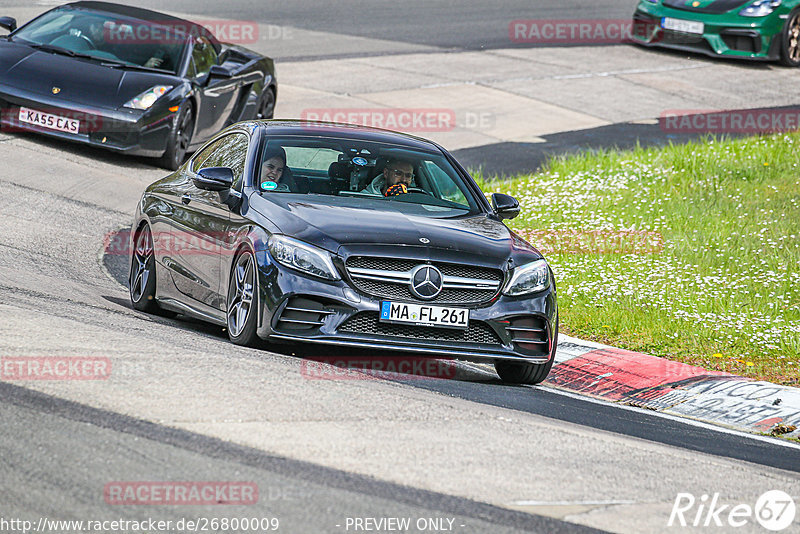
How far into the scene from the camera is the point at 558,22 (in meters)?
27.6

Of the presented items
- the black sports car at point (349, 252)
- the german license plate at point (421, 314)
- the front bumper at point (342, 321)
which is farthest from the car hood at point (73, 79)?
the german license plate at point (421, 314)

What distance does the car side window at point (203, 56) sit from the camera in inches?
597

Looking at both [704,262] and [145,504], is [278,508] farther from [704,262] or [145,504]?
[704,262]

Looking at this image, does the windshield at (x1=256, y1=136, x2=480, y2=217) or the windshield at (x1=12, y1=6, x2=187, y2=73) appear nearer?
the windshield at (x1=256, y1=136, x2=480, y2=217)

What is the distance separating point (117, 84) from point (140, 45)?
0.98 meters

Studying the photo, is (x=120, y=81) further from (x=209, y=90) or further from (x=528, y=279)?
(x=528, y=279)

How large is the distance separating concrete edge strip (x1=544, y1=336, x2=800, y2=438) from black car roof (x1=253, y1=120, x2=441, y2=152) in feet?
6.17

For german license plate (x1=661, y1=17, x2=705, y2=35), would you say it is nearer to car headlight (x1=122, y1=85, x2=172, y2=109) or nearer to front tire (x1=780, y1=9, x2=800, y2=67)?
front tire (x1=780, y1=9, x2=800, y2=67)

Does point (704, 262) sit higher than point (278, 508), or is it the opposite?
point (278, 508)

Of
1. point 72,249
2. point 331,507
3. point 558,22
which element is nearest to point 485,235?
point 331,507

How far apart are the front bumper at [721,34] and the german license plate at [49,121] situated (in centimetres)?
1268

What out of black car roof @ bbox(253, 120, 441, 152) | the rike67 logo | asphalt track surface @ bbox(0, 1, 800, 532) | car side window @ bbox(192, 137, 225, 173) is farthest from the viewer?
car side window @ bbox(192, 137, 225, 173)

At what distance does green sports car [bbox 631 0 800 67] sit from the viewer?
2259 cm

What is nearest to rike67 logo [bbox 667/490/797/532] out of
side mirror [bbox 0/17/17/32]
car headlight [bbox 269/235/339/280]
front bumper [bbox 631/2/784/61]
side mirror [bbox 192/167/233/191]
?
car headlight [bbox 269/235/339/280]
